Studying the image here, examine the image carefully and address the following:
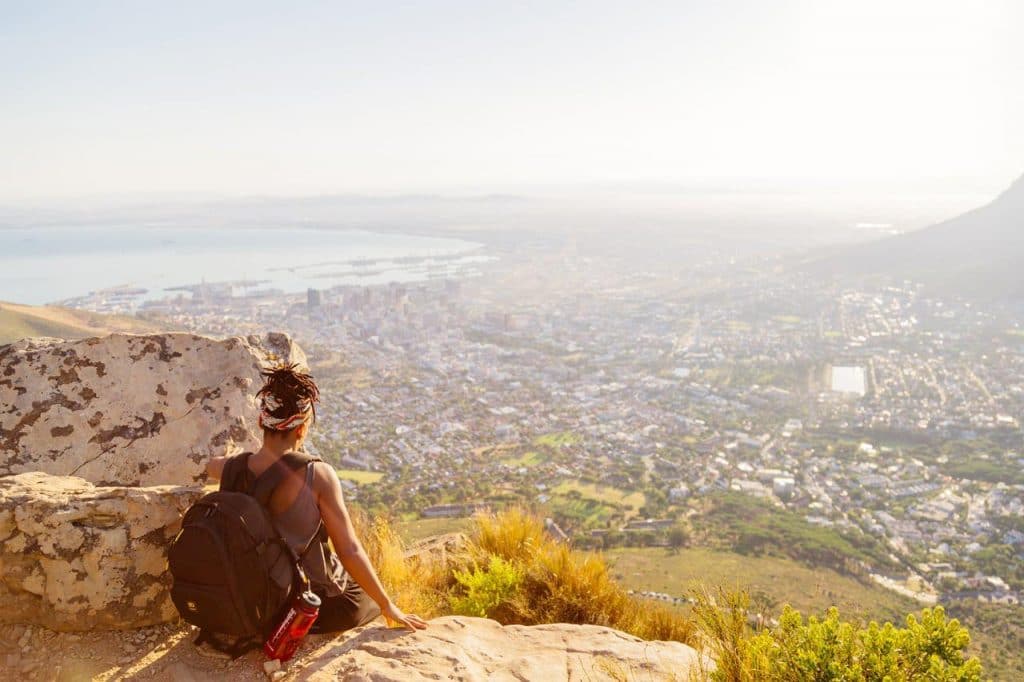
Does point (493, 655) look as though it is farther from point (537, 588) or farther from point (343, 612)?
point (537, 588)

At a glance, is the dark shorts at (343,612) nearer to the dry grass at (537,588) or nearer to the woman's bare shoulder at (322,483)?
the woman's bare shoulder at (322,483)

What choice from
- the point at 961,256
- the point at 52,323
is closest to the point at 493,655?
the point at 52,323

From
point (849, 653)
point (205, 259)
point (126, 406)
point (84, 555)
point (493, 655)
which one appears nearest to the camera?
point (849, 653)

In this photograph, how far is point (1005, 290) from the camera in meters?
51.4

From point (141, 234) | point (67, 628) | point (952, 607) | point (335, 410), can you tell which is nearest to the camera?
point (67, 628)

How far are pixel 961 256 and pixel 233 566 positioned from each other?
7497cm

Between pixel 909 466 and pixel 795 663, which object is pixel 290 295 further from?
pixel 795 663

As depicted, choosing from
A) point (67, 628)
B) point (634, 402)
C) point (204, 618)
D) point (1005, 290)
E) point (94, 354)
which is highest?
point (94, 354)

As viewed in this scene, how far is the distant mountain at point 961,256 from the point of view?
54.0m

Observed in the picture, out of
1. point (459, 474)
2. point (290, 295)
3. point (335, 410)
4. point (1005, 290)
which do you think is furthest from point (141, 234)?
point (1005, 290)

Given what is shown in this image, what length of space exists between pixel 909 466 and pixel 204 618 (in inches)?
996

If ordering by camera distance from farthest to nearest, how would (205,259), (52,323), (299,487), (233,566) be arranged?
(205,259), (52,323), (299,487), (233,566)

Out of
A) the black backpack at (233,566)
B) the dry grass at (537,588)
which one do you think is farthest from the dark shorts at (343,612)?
the dry grass at (537,588)

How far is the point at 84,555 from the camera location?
2.93m
